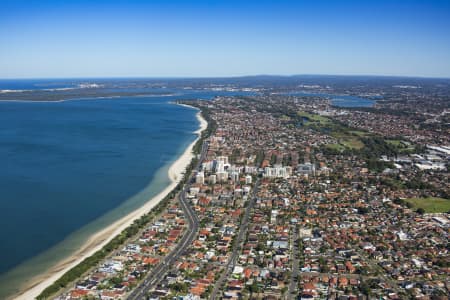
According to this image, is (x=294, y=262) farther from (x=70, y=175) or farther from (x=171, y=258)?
(x=70, y=175)

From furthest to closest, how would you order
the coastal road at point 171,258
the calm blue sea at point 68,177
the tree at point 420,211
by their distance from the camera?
1. the tree at point 420,211
2. the calm blue sea at point 68,177
3. the coastal road at point 171,258

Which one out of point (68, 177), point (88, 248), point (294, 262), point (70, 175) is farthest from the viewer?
point (70, 175)

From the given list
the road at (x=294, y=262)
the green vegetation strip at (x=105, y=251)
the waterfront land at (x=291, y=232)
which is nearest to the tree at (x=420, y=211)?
the waterfront land at (x=291, y=232)

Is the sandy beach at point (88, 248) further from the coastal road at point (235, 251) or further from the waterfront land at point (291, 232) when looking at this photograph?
the coastal road at point (235, 251)

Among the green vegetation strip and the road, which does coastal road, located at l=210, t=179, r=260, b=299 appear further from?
the green vegetation strip

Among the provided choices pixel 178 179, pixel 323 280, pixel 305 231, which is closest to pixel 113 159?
pixel 178 179

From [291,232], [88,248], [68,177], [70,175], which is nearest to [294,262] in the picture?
[291,232]

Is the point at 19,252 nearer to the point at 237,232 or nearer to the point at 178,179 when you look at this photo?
the point at 237,232

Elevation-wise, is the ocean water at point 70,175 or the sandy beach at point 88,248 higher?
the ocean water at point 70,175

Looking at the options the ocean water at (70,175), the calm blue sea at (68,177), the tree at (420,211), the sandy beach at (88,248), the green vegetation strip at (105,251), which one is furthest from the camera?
the tree at (420,211)
